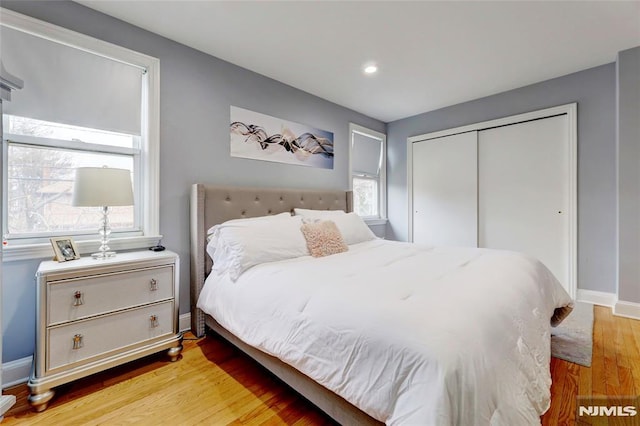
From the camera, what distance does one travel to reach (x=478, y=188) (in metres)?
3.82

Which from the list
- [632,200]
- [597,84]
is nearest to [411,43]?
[597,84]

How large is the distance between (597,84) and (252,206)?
12.4ft

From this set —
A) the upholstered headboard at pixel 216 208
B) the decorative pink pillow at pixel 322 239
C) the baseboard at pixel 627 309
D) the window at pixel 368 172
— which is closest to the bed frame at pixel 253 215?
the upholstered headboard at pixel 216 208

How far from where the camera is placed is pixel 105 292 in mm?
1686

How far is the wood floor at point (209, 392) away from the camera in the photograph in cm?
142

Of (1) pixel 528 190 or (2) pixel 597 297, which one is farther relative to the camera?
(1) pixel 528 190

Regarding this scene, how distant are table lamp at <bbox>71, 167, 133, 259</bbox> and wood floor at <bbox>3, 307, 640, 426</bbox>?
31.2 inches

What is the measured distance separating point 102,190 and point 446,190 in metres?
3.98

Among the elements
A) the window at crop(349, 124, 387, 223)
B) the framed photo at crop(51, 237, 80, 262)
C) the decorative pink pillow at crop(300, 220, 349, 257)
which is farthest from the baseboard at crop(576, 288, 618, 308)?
the framed photo at crop(51, 237, 80, 262)

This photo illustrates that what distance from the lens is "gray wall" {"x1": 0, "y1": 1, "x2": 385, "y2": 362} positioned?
5.74 feet

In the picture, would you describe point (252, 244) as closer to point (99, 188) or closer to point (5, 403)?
point (99, 188)

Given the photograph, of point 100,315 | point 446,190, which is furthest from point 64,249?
point 446,190

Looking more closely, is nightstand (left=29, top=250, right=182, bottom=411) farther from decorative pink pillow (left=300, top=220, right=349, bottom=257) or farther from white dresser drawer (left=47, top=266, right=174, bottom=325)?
decorative pink pillow (left=300, top=220, right=349, bottom=257)

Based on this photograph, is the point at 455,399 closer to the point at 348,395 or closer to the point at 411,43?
the point at 348,395
